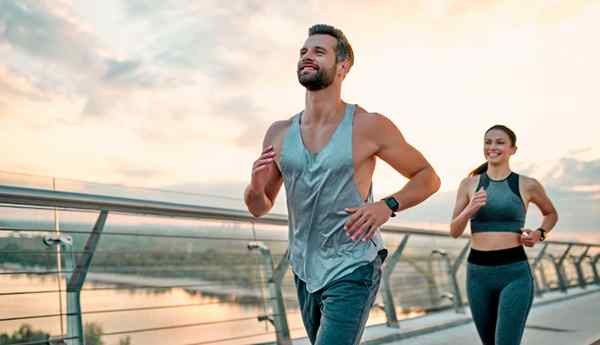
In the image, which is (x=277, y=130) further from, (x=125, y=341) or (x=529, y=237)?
(x=529, y=237)

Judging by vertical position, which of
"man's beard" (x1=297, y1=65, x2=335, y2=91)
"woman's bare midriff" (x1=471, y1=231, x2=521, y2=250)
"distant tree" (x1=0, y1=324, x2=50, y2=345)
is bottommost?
"distant tree" (x1=0, y1=324, x2=50, y2=345)

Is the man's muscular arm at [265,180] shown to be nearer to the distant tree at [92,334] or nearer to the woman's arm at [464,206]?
the distant tree at [92,334]

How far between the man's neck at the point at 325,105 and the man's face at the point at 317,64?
40mm

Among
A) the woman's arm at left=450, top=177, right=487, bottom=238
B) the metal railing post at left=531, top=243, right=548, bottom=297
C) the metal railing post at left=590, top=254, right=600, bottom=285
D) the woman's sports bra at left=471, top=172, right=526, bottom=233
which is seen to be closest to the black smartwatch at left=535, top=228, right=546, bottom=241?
the woman's sports bra at left=471, top=172, right=526, bottom=233

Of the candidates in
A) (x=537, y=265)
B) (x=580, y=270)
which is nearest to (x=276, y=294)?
(x=537, y=265)

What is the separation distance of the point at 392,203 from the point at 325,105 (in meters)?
0.42

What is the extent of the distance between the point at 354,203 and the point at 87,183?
1.83 meters

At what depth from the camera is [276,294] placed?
185 inches

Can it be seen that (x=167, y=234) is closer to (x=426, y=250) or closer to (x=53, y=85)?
(x=426, y=250)

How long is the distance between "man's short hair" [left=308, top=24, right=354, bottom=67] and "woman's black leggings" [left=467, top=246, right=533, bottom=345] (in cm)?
174

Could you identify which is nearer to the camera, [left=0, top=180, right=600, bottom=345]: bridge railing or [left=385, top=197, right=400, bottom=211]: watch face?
[left=385, top=197, right=400, bottom=211]: watch face

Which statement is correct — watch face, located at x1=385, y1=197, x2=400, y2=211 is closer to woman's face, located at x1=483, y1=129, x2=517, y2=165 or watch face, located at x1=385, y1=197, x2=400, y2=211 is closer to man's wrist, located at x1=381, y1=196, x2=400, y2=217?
man's wrist, located at x1=381, y1=196, x2=400, y2=217

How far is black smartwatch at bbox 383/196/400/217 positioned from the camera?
2201 mm

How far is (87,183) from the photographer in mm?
3527
